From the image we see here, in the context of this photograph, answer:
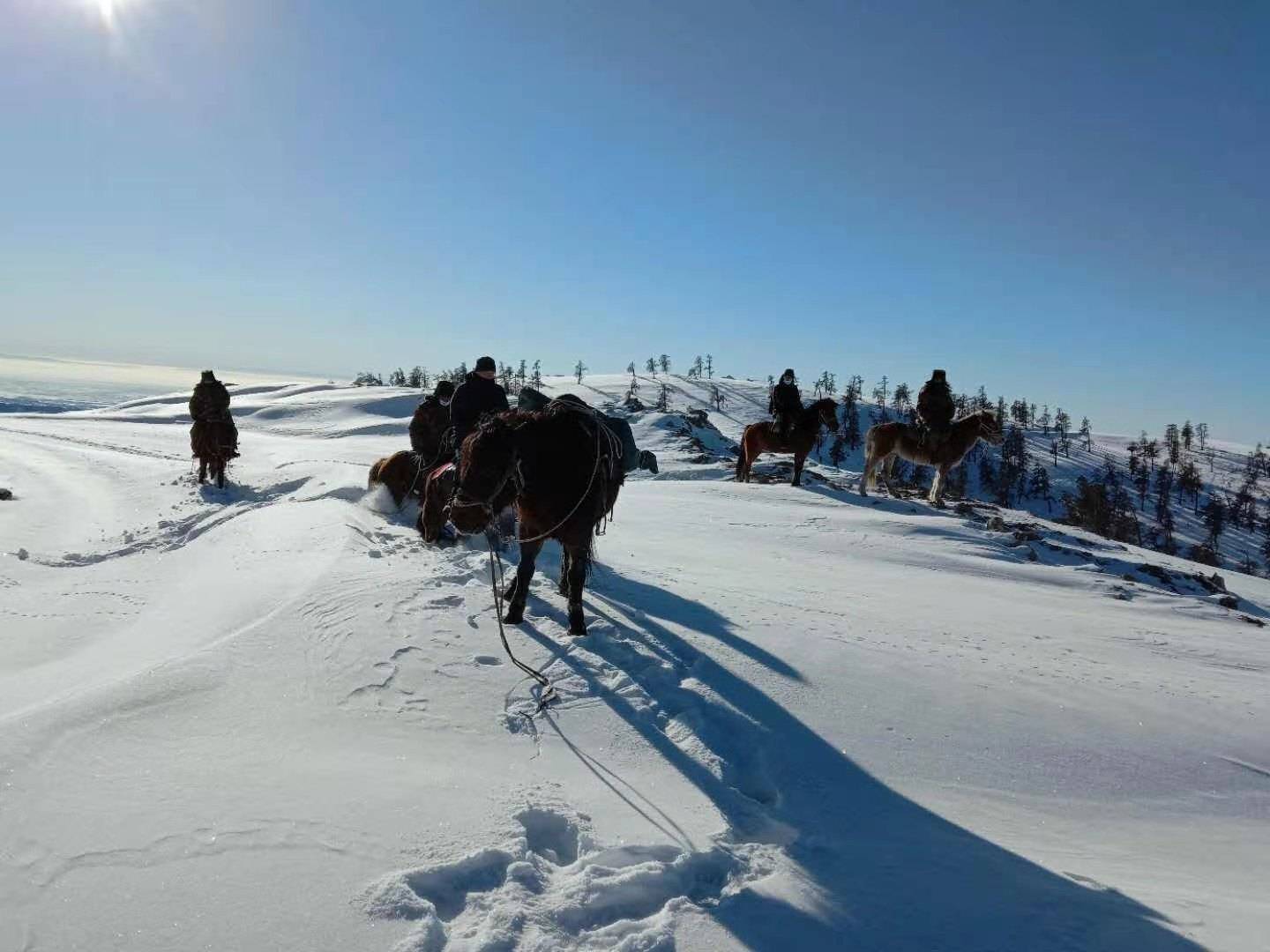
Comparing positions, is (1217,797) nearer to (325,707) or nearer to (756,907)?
(756,907)

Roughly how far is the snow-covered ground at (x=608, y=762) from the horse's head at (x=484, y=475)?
3.21 feet

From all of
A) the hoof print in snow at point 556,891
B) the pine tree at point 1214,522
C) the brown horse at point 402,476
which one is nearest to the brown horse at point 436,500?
the brown horse at point 402,476

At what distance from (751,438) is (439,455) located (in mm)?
9700

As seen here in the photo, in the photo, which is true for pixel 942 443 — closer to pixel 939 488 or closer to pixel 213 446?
pixel 939 488

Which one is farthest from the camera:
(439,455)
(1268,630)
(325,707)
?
(439,455)

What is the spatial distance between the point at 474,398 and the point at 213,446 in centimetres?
1014

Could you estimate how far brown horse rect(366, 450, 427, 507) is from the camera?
402 inches

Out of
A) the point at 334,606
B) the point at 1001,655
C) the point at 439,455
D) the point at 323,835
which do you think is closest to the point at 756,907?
the point at 323,835

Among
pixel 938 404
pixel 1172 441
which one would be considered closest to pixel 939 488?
pixel 938 404

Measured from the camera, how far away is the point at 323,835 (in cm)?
256

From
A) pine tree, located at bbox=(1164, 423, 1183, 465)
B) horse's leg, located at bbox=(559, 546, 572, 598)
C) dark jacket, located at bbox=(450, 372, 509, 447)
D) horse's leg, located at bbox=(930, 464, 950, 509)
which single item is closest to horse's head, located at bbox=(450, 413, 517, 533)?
horse's leg, located at bbox=(559, 546, 572, 598)

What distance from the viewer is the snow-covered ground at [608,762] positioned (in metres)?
2.32

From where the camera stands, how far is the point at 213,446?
1452 centimetres

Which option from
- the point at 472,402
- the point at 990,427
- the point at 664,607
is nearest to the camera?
the point at 664,607
